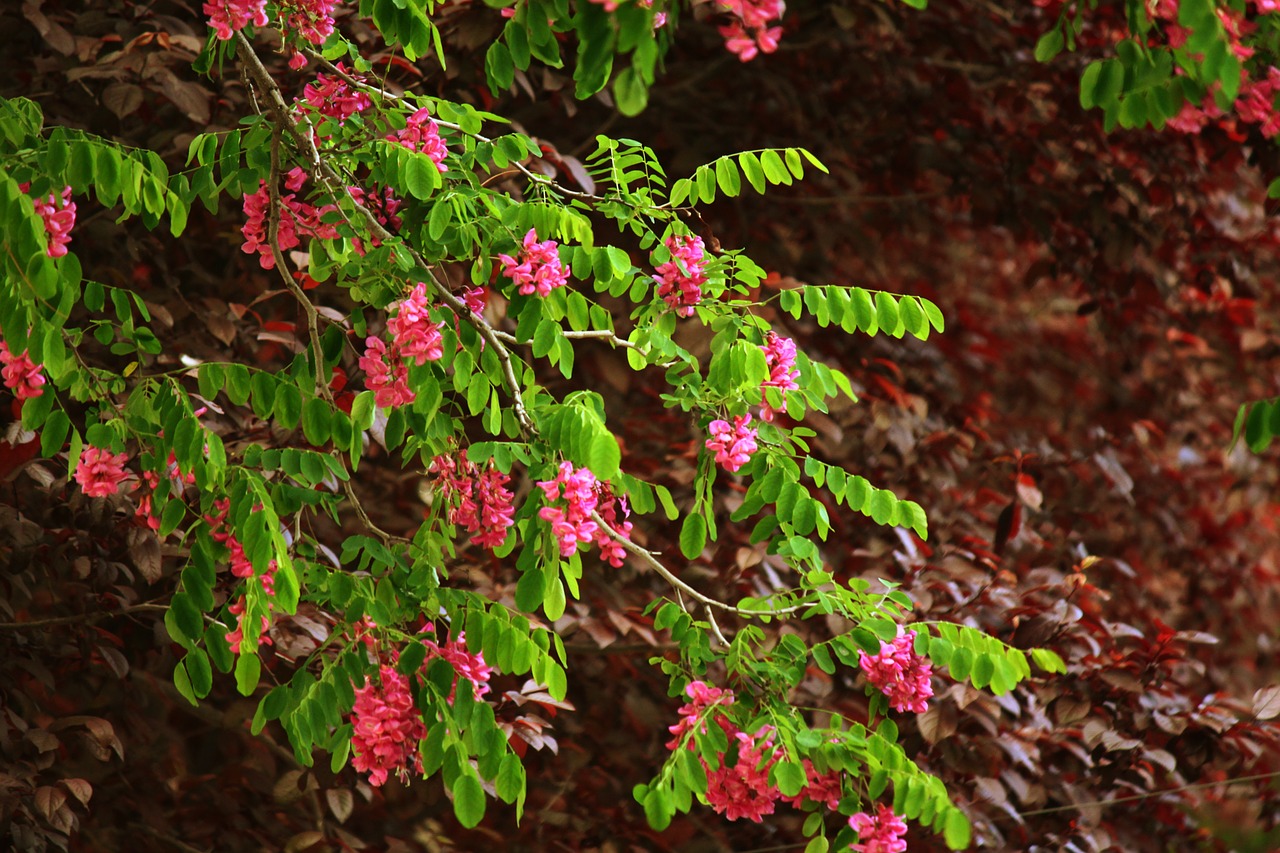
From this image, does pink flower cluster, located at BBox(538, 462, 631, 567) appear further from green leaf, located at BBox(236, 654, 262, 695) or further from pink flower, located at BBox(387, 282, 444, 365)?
green leaf, located at BBox(236, 654, 262, 695)

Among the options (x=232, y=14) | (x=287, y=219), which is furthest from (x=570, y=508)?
(x=232, y=14)

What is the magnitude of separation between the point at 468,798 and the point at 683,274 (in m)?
0.88

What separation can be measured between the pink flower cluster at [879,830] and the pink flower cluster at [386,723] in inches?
28.4

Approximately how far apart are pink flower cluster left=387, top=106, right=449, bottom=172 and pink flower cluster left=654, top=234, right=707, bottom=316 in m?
0.38

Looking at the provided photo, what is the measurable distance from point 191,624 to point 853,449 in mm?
2239

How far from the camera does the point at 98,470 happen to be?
7.01ft

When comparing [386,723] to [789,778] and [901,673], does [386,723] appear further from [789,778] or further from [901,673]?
[901,673]

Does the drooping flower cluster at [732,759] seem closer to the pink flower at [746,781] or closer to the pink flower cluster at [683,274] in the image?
the pink flower at [746,781]

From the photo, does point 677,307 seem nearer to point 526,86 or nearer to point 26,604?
point 526,86

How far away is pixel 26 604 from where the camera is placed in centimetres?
363

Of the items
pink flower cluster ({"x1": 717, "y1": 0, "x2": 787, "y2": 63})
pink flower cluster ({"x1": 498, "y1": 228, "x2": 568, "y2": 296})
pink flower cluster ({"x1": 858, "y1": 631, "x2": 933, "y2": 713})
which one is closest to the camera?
pink flower cluster ({"x1": 717, "y1": 0, "x2": 787, "y2": 63})

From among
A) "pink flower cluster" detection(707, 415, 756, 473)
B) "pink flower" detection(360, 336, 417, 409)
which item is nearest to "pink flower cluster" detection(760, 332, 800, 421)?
"pink flower cluster" detection(707, 415, 756, 473)

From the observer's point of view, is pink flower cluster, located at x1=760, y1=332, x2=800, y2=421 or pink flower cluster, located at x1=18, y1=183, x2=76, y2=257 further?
pink flower cluster, located at x1=760, y1=332, x2=800, y2=421

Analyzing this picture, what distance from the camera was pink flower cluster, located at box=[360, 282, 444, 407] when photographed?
1955mm
